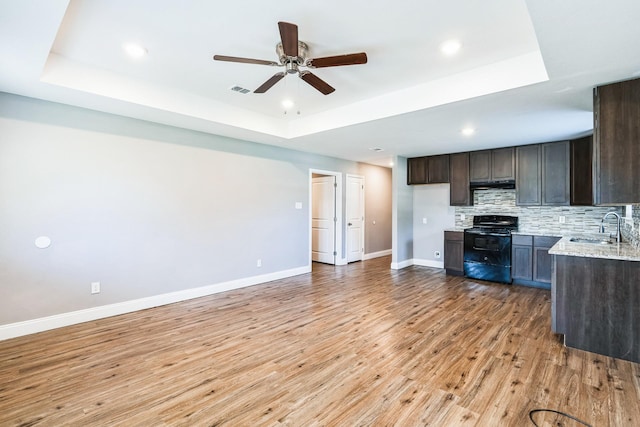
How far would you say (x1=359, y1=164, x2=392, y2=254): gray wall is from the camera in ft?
25.4

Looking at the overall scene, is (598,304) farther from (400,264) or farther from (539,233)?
(400,264)

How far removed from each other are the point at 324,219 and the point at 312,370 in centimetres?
473

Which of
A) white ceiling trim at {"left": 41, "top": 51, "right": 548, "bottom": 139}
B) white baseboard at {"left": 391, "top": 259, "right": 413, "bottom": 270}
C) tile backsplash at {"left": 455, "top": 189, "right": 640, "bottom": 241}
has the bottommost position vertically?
white baseboard at {"left": 391, "top": 259, "right": 413, "bottom": 270}

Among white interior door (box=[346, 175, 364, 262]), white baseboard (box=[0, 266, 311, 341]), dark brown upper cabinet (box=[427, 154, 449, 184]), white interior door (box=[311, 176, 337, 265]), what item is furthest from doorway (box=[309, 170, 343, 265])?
white baseboard (box=[0, 266, 311, 341])

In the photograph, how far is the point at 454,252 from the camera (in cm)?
596

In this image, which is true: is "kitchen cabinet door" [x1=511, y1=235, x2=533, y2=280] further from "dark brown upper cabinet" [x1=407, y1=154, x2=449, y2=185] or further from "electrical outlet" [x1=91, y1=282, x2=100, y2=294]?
"electrical outlet" [x1=91, y1=282, x2=100, y2=294]

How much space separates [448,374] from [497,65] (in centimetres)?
283

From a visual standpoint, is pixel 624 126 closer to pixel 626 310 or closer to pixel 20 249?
pixel 626 310

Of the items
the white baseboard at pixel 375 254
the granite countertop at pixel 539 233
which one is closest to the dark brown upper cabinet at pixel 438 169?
the granite countertop at pixel 539 233

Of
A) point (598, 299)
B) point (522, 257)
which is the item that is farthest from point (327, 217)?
point (598, 299)

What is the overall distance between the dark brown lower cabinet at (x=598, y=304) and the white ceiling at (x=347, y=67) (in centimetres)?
166

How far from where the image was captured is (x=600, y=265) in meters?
2.75

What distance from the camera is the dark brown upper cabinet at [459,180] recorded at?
19.8 ft

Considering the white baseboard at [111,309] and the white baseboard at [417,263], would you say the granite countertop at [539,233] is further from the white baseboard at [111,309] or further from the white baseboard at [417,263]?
the white baseboard at [111,309]
